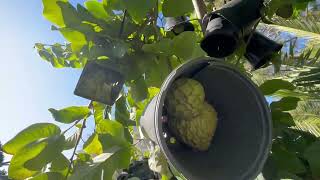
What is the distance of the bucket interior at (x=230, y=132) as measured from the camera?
90 centimetres

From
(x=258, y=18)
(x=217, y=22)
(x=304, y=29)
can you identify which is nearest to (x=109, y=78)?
(x=217, y=22)

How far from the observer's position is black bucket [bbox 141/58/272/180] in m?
0.86

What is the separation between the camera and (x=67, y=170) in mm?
1159

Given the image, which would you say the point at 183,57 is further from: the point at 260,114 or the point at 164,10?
the point at 260,114

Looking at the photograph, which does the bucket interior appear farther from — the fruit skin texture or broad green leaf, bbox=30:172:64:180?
broad green leaf, bbox=30:172:64:180

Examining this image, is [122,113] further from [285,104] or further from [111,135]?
[285,104]

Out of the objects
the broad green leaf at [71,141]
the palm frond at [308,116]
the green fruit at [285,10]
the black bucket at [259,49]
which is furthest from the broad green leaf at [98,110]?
the palm frond at [308,116]

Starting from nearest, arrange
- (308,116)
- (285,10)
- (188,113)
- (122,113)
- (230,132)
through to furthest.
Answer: (188,113) < (230,132) < (285,10) < (122,113) < (308,116)

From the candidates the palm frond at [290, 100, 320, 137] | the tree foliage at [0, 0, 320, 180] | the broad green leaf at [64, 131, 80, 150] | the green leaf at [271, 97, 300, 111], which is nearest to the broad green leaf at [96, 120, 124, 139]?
the tree foliage at [0, 0, 320, 180]

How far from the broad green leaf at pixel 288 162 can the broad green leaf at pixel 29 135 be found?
625 mm

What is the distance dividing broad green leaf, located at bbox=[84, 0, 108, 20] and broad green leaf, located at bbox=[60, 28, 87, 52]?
4.4 inches

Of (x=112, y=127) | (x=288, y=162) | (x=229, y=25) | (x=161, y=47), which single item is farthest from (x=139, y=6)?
(x=288, y=162)

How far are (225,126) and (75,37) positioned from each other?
0.50 m

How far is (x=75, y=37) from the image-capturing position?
47.3 inches
